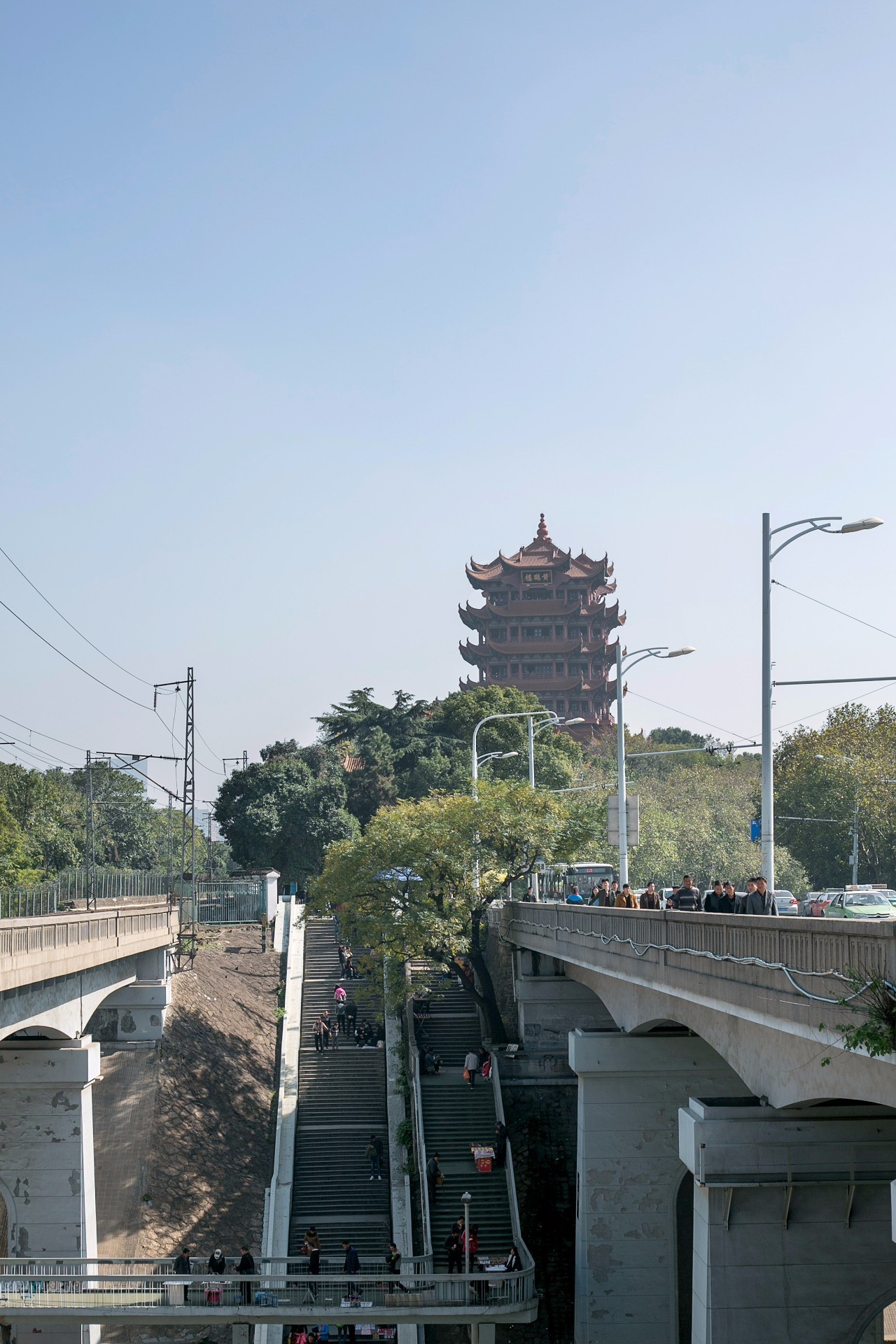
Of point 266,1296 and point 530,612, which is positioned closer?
point 266,1296

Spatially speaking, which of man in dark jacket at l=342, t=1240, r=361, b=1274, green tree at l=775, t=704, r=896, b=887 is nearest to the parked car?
man in dark jacket at l=342, t=1240, r=361, b=1274

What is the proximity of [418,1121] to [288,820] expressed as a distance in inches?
1210

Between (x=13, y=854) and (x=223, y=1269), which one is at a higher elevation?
(x=13, y=854)

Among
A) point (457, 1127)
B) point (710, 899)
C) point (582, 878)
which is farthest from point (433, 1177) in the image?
point (582, 878)

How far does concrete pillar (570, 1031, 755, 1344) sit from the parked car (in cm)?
732

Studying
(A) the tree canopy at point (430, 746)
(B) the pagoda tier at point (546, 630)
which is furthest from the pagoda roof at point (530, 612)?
(A) the tree canopy at point (430, 746)

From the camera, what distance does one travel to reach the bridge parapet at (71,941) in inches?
888

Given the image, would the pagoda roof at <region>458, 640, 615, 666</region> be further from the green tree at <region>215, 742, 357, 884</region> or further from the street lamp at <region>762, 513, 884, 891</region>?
the street lamp at <region>762, 513, 884, 891</region>

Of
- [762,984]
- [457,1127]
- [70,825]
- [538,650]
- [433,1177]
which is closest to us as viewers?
[762,984]

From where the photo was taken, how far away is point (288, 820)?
67.5m

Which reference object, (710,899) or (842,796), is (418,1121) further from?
(842,796)

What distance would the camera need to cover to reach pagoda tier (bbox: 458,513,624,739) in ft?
397

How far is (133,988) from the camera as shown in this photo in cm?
4131

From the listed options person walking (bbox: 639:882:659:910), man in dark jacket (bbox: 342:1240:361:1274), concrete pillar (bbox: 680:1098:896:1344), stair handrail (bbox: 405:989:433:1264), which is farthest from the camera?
stair handrail (bbox: 405:989:433:1264)
